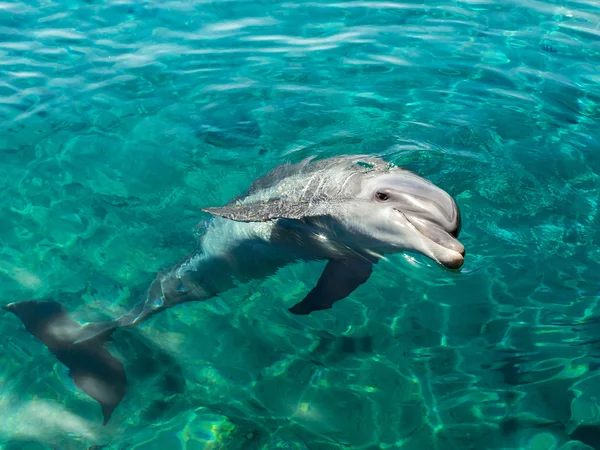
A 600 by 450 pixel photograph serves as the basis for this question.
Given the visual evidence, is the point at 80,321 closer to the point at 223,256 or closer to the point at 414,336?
the point at 223,256

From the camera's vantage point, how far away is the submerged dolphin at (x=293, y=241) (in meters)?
5.12

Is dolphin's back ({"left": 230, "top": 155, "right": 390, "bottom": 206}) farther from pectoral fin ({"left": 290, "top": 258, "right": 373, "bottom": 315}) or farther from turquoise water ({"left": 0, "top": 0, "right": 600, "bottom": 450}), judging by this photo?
turquoise water ({"left": 0, "top": 0, "right": 600, "bottom": 450})

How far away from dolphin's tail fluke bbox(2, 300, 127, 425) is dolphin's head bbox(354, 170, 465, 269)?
2.95 metres

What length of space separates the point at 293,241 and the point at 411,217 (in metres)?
1.96

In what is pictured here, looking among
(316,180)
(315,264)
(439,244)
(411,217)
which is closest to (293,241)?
(315,264)

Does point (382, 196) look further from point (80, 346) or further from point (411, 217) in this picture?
point (80, 346)

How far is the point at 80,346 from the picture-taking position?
20.7 ft

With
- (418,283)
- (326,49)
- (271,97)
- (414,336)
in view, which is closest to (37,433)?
(414,336)

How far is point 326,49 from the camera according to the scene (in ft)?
38.9

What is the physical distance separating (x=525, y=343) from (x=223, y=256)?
3.46m

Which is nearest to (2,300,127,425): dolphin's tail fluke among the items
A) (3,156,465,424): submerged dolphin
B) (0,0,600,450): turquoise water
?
(3,156,465,424): submerged dolphin

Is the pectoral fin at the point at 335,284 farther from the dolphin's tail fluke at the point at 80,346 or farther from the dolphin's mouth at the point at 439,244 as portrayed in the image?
the dolphin's tail fluke at the point at 80,346

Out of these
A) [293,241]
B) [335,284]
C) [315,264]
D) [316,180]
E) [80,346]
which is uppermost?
[316,180]

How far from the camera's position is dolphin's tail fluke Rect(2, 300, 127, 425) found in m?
5.84
